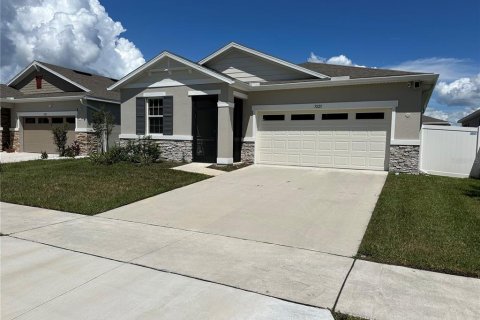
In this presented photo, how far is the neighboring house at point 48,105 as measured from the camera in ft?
65.2

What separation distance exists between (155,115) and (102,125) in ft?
18.1

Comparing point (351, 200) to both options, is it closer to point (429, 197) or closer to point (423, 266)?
point (429, 197)

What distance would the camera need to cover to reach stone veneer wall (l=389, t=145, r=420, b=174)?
1260 cm

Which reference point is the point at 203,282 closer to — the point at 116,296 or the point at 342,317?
the point at 116,296

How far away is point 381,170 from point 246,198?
6756 mm

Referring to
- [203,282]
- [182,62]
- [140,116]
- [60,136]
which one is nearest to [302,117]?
[182,62]

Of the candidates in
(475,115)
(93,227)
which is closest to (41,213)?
(93,227)

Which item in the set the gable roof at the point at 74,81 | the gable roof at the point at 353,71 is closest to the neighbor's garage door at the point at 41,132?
the gable roof at the point at 74,81

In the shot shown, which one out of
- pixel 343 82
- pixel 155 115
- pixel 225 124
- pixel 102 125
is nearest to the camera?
pixel 343 82

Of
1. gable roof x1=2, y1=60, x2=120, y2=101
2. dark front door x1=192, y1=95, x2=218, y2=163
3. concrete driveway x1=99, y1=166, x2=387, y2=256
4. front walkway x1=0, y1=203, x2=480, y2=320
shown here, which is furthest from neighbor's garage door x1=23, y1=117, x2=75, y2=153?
front walkway x1=0, y1=203, x2=480, y2=320

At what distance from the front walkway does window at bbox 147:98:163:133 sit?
10186mm

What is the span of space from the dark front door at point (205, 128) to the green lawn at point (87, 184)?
1.60 meters

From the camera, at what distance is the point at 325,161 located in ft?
46.4

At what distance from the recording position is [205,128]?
1470 cm
